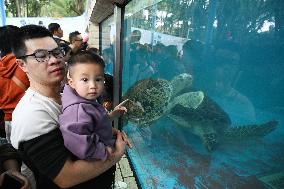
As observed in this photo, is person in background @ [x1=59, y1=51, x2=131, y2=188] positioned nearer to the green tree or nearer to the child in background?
the child in background

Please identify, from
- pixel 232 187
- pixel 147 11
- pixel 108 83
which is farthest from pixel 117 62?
pixel 232 187

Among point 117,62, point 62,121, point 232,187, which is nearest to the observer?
point 62,121

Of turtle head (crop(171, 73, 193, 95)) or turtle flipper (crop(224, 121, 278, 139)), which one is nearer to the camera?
turtle flipper (crop(224, 121, 278, 139))

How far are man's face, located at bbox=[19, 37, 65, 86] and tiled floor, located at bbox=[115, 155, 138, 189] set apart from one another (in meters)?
2.36

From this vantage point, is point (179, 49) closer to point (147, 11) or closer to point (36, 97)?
point (147, 11)

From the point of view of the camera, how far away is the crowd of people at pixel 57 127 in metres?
1.16

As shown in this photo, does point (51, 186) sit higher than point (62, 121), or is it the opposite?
point (62, 121)

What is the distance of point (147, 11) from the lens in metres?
3.53

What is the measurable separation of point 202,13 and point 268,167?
5.02 ft

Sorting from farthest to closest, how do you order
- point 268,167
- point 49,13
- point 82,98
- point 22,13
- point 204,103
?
1. point 49,13
2. point 22,13
3. point 204,103
4. point 268,167
5. point 82,98

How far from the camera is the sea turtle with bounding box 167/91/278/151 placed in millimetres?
1888

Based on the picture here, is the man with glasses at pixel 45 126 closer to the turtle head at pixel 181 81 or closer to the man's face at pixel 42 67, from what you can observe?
the man's face at pixel 42 67

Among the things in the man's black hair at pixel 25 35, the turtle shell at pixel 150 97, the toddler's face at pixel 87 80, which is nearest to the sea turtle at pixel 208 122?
the turtle shell at pixel 150 97

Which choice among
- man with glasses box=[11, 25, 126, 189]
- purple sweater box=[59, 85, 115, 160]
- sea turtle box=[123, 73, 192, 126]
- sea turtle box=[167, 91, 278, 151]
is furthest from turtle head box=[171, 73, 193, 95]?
purple sweater box=[59, 85, 115, 160]
